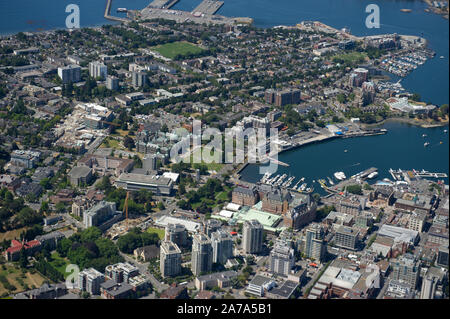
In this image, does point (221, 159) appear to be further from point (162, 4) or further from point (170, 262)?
point (162, 4)

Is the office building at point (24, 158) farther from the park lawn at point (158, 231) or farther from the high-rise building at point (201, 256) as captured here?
the high-rise building at point (201, 256)

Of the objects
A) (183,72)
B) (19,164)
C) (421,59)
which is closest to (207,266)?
(19,164)

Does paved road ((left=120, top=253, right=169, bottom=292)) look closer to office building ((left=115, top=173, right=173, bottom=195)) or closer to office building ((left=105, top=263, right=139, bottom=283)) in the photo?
office building ((left=105, top=263, right=139, bottom=283))

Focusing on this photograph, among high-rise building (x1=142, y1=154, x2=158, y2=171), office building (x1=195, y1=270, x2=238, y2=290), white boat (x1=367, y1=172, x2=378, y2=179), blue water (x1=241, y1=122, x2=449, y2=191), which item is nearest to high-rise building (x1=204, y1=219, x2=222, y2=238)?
office building (x1=195, y1=270, x2=238, y2=290)

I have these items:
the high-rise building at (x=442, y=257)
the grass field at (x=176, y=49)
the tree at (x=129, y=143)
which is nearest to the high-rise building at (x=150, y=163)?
the tree at (x=129, y=143)

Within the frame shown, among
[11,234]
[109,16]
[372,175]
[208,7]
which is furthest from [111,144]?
[208,7]
